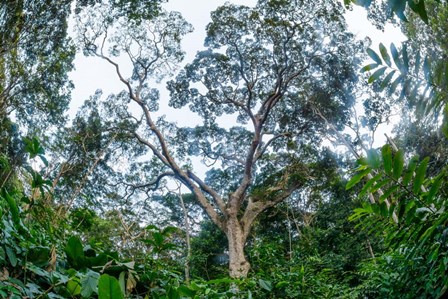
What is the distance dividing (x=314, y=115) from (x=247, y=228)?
17.3 ft

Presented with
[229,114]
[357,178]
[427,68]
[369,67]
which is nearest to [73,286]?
[357,178]

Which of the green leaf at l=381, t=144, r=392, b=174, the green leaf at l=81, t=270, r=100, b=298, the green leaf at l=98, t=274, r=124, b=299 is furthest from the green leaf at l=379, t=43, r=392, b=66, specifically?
the green leaf at l=81, t=270, r=100, b=298

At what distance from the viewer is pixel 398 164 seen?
3.34 ft

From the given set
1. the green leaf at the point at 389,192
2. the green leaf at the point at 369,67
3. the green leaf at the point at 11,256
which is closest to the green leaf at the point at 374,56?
the green leaf at the point at 369,67

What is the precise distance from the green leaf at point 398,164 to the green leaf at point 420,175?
1.6 inches

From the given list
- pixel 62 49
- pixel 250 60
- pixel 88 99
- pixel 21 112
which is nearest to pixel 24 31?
pixel 62 49

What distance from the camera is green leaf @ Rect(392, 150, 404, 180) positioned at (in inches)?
38.8

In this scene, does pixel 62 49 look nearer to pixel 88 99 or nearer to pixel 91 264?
pixel 88 99

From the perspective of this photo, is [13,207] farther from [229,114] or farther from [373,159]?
[229,114]

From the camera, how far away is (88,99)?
14.0 metres

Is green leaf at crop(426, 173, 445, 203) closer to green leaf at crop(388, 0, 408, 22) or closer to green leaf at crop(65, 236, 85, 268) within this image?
green leaf at crop(388, 0, 408, 22)

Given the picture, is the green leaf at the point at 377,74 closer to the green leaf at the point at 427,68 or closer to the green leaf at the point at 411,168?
the green leaf at the point at 427,68

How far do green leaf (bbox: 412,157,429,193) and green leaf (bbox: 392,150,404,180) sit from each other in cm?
4

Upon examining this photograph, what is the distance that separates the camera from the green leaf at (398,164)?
38.8 inches
